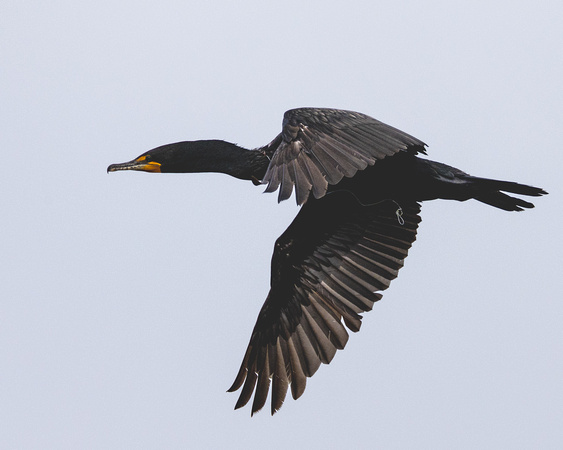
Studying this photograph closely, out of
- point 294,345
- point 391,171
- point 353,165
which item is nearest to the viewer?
point 353,165

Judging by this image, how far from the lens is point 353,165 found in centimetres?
721

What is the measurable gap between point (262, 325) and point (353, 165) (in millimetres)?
2726

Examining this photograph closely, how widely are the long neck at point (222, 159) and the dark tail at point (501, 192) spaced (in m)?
1.79

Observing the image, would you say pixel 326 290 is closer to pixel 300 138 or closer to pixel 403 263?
pixel 403 263

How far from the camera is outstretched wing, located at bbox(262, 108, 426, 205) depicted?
7012 millimetres

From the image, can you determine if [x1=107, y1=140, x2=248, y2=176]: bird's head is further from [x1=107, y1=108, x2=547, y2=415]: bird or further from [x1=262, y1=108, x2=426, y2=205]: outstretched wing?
[x1=262, y1=108, x2=426, y2=205]: outstretched wing

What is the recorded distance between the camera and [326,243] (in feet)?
31.2

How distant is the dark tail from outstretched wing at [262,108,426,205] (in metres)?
0.80

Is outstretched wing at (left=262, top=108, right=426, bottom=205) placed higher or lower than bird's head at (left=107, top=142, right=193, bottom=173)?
lower

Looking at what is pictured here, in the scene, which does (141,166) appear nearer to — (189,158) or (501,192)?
(189,158)

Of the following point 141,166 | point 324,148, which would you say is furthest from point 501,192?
point 141,166

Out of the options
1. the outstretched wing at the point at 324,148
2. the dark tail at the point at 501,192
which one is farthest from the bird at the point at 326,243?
the outstretched wing at the point at 324,148

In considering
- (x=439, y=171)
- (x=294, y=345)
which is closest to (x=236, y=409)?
(x=294, y=345)

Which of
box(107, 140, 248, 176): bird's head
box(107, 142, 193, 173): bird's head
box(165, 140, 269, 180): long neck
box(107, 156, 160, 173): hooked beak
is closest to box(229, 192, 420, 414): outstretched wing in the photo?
box(165, 140, 269, 180): long neck
